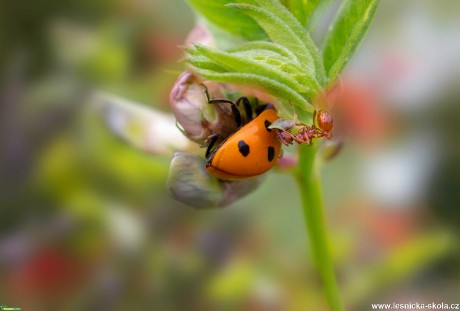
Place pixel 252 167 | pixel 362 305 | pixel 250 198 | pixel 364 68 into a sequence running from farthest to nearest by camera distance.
A: pixel 364 68
pixel 250 198
pixel 362 305
pixel 252 167

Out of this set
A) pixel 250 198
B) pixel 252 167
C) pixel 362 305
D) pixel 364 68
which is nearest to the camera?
pixel 252 167

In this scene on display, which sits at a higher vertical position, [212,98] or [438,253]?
[212,98]

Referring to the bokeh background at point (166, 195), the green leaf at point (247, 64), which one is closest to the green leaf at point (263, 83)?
the green leaf at point (247, 64)

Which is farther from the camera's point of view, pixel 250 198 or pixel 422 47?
pixel 422 47

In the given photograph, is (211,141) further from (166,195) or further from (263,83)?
(166,195)

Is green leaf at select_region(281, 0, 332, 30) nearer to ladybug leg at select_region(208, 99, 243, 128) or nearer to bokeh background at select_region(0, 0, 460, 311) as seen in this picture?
ladybug leg at select_region(208, 99, 243, 128)

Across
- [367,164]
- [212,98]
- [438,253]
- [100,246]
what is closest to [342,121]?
[367,164]

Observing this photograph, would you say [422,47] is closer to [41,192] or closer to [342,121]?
[342,121]

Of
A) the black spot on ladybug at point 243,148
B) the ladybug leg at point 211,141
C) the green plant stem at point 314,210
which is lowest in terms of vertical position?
the green plant stem at point 314,210

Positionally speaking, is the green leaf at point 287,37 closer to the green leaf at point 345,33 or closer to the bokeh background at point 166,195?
the green leaf at point 345,33
